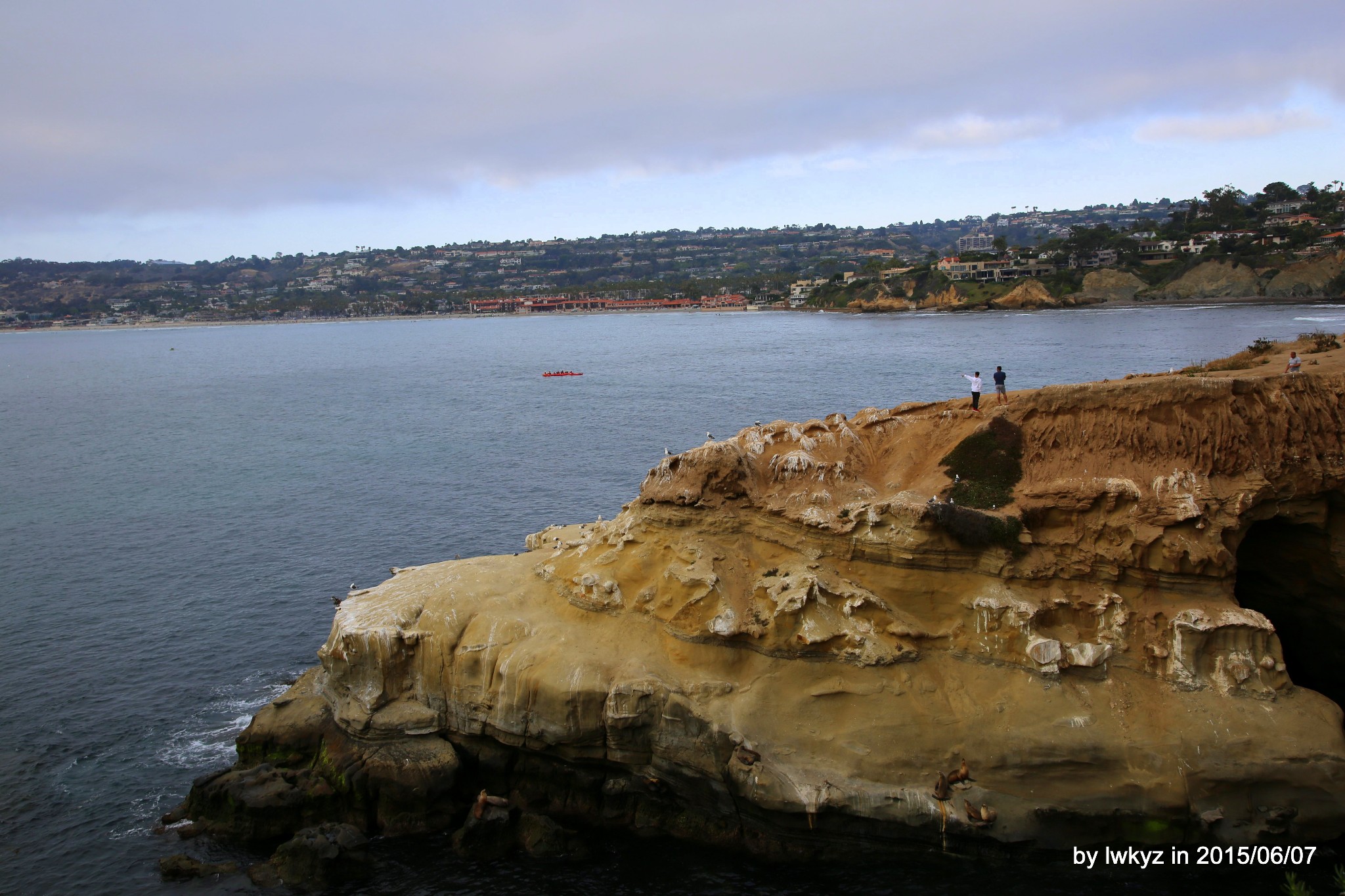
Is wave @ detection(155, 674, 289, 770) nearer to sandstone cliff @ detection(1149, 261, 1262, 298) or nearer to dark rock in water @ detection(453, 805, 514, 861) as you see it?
dark rock in water @ detection(453, 805, 514, 861)

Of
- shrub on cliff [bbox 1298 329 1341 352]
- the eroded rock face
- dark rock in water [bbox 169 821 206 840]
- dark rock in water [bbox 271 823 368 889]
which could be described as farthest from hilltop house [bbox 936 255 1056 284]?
dark rock in water [bbox 169 821 206 840]

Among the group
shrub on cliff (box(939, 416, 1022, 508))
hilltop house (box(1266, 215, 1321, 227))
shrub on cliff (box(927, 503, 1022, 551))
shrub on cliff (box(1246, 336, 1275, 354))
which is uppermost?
hilltop house (box(1266, 215, 1321, 227))

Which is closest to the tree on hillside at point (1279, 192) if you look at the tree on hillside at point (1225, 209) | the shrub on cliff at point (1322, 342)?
the tree on hillside at point (1225, 209)

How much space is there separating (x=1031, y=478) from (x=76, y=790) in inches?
1017

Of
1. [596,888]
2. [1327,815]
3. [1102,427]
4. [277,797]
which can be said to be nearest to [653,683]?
[596,888]

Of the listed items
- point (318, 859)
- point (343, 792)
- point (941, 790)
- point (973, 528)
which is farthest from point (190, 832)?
point (973, 528)

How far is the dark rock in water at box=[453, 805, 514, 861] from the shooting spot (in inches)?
831

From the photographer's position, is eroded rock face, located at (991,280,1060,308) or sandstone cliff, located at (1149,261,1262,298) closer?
sandstone cliff, located at (1149,261,1262,298)

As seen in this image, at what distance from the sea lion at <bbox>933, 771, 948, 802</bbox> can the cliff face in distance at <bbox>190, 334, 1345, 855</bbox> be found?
88 millimetres

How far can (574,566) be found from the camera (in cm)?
2498

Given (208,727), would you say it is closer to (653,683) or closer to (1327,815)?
(653,683)

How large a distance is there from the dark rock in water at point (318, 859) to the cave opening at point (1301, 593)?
21.8 metres

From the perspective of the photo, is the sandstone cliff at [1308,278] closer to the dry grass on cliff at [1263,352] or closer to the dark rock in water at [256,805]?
the dry grass on cliff at [1263,352]

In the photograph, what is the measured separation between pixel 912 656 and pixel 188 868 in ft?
56.0
